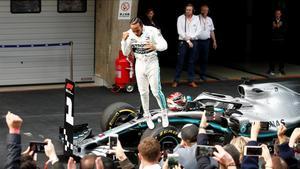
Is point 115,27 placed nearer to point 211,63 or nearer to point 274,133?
point 211,63

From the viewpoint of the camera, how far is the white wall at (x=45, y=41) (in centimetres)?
1866

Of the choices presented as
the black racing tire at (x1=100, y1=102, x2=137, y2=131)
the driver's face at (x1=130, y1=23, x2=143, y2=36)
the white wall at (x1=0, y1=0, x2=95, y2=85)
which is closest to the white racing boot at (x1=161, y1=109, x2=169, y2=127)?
the black racing tire at (x1=100, y1=102, x2=137, y2=131)

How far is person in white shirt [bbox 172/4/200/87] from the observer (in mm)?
19031

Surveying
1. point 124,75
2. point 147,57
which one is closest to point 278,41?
point 124,75

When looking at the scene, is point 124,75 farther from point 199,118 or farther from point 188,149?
point 188,149

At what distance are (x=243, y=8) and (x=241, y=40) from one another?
1020 mm

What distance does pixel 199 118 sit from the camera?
41.7 feet

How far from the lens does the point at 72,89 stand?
463 inches

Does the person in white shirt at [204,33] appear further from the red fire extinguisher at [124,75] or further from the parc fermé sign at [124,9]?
the red fire extinguisher at [124,75]

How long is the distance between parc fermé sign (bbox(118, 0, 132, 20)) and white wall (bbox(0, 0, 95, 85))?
1.02 metres

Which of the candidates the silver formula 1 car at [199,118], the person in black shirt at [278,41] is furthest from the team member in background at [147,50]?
the person in black shirt at [278,41]

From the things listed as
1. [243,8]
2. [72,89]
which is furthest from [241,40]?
[72,89]

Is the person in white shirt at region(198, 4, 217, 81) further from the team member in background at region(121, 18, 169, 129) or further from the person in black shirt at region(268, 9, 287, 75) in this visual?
the team member in background at region(121, 18, 169, 129)

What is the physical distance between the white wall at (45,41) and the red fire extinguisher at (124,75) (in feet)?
4.39
